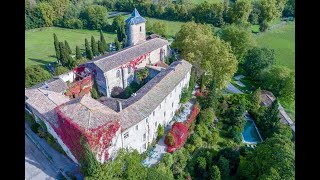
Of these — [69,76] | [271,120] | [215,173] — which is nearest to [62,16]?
[69,76]

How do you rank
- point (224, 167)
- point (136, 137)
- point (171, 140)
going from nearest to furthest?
1. point (136, 137)
2. point (224, 167)
3. point (171, 140)

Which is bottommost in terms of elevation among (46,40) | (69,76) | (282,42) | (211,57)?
(69,76)

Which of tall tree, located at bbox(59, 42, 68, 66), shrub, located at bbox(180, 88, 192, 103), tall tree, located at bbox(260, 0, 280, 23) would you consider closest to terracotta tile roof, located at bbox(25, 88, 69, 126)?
shrub, located at bbox(180, 88, 192, 103)

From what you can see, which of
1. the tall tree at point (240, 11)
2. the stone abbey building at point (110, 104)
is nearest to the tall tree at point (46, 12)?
the stone abbey building at point (110, 104)

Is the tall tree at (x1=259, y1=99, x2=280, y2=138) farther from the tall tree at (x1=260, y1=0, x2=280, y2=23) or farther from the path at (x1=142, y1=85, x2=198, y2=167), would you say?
the tall tree at (x1=260, y1=0, x2=280, y2=23)

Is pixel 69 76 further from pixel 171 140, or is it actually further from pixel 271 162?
pixel 271 162
